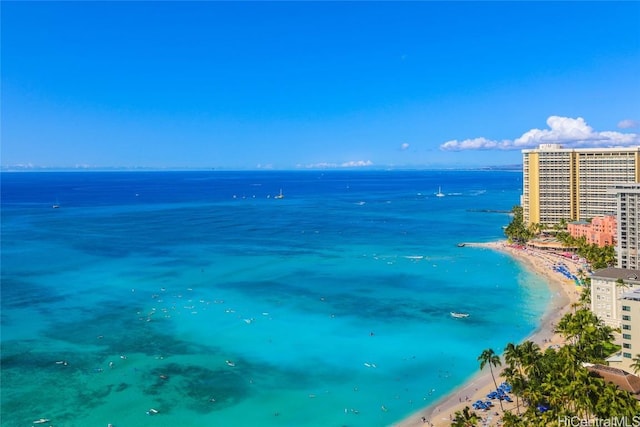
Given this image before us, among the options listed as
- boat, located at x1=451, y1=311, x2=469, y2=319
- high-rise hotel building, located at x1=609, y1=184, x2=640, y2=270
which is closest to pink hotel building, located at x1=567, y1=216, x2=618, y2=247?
high-rise hotel building, located at x1=609, y1=184, x2=640, y2=270

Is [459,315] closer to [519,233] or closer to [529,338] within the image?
[529,338]

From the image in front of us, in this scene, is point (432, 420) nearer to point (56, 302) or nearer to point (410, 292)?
point (410, 292)

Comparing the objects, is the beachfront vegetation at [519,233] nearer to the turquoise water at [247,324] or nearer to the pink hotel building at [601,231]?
the turquoise water at [247,324]

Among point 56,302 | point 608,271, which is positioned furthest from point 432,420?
point 56,302

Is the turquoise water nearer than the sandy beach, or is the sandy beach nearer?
the sandy beach

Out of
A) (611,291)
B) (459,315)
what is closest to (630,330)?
(611,291)

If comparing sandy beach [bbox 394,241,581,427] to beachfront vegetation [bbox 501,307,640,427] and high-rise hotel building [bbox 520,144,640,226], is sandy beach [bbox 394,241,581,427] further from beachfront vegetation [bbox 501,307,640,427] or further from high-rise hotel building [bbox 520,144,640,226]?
high-rise hotel building [bbox 520,144,640,226]
